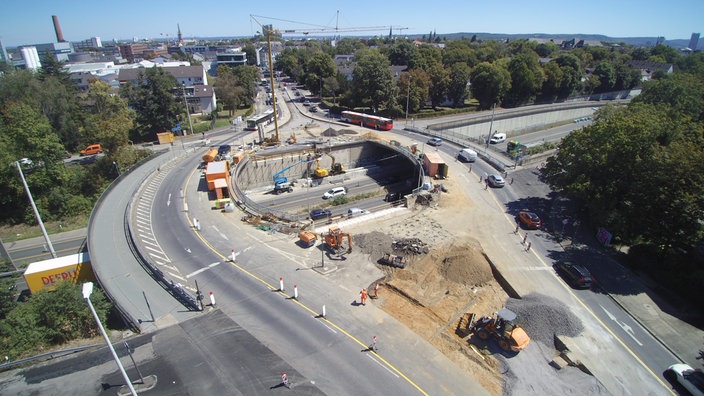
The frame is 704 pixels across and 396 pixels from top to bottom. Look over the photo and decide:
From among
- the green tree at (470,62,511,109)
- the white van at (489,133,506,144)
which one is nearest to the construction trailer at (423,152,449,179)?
the white van at (489,133,506,144)

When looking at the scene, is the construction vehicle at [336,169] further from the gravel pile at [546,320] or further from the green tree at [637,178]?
the gravel pile at [546,320]

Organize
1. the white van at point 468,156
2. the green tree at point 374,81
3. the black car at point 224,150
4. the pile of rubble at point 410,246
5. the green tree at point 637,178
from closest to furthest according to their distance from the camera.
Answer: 1. the green tree at point 637,178
2. the pile of rubble at point 410,246
3. the white van at point 468,156
4. the black car at point 224,150
5. the green tree at point 374,81

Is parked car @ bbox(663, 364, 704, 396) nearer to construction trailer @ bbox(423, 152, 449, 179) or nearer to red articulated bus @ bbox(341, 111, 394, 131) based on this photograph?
construction trailer @ bbox(423, 152, 449, 179)

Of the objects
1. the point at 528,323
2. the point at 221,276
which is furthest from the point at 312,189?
the point at 528,323

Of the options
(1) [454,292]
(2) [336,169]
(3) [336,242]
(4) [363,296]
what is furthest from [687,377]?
(2) [336,169]

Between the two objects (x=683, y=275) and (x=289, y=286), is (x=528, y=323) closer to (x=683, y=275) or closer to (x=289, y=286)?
(x=683, y=275)

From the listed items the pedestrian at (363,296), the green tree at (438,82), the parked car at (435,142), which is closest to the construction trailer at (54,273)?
the pedestrian at (363,296)

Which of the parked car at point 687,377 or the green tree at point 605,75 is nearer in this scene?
the parked car at point 687,377
